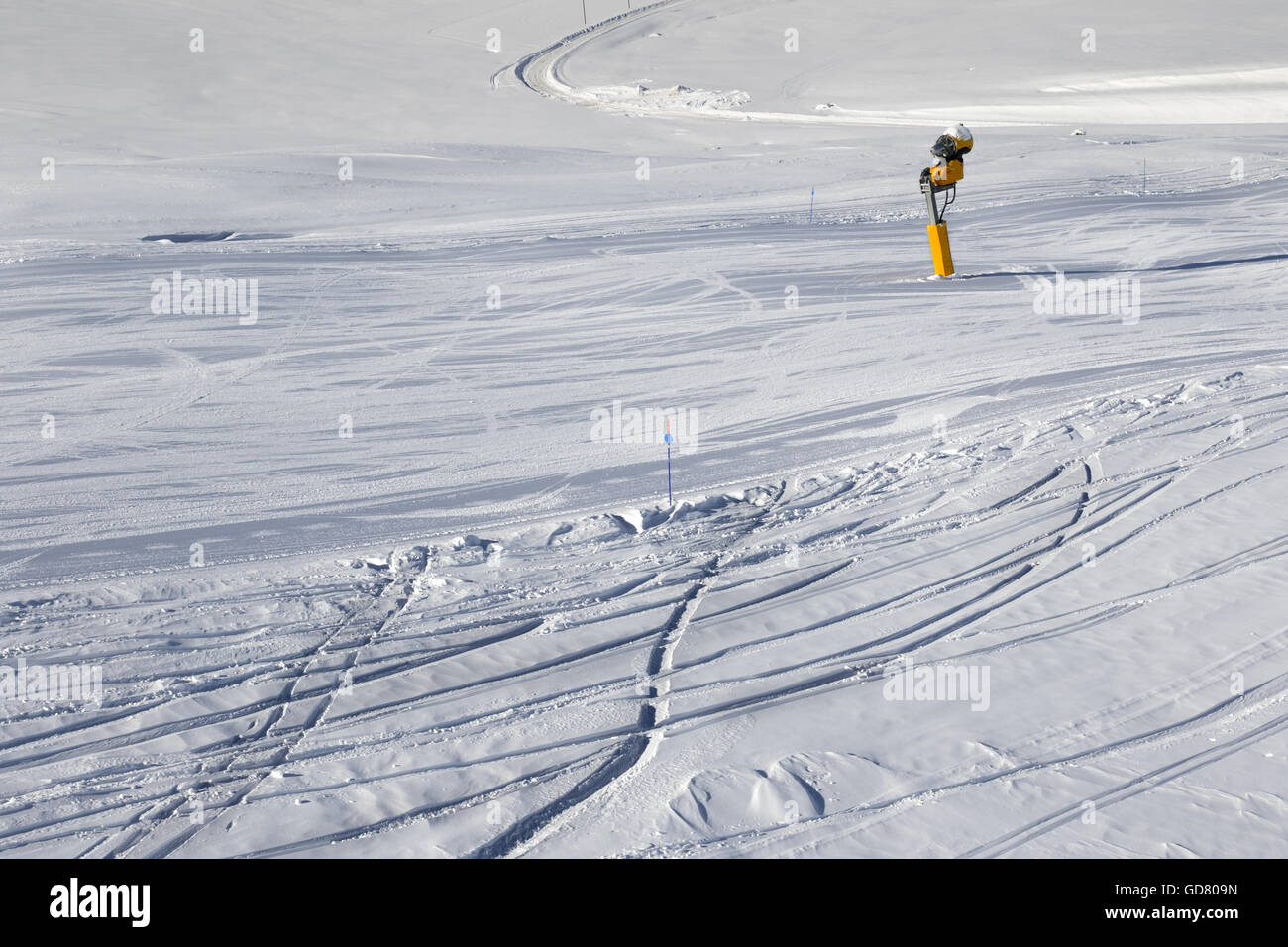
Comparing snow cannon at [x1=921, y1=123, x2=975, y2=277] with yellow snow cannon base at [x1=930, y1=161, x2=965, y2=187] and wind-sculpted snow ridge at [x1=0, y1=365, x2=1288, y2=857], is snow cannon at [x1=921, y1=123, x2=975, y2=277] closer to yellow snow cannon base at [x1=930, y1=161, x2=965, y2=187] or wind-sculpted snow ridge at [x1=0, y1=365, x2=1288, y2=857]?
yellow snow cannon base at [x1=930, y1=161, x2=965, y2=187]

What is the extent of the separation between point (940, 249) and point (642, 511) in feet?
21.5

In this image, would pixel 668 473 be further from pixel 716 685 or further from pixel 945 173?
pixel 945 173

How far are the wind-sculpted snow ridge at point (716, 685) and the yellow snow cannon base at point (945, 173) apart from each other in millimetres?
→ 5114

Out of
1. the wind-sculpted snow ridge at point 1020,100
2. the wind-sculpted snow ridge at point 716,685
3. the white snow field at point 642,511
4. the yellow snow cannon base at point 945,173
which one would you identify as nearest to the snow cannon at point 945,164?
the yellow snow cannon base at point 945,173

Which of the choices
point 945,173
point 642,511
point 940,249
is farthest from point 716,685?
point 940,249

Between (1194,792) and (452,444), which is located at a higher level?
(452,444)

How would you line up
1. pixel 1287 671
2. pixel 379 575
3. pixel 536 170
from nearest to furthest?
pixel 1287 671
pixel 379 575
pixel 536 170

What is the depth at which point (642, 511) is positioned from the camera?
7246 millimetres

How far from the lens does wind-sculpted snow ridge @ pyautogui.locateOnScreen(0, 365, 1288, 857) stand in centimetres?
434

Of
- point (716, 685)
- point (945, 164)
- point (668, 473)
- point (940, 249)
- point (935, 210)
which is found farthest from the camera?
point (940, 249)

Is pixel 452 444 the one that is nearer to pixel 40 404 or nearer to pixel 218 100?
pixel 40 404

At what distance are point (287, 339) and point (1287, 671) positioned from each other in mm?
8722
